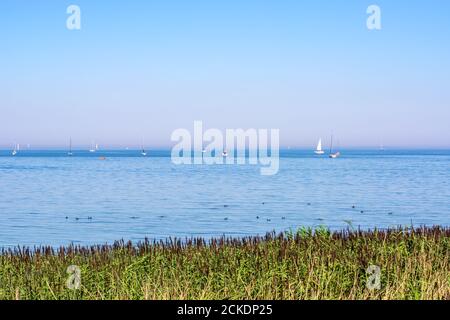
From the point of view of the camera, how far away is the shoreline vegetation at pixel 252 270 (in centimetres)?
1103

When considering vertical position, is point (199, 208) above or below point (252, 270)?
below

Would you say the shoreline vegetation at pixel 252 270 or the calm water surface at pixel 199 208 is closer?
the shoreline vegetation at pixel 252 270

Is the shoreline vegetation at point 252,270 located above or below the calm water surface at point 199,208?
above

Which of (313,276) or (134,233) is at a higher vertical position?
(313,276)

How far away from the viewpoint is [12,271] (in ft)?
47.1

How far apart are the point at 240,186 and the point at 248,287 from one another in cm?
5640

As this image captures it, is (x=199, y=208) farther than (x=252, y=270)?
Yes

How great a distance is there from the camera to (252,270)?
42.5ft

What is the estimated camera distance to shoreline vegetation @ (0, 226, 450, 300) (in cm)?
1103

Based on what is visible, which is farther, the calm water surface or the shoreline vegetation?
the calm water surface

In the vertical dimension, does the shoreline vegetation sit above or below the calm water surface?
above

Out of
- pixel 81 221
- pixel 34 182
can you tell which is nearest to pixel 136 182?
pixel 34 182
